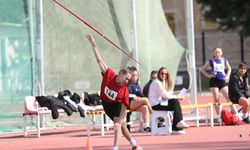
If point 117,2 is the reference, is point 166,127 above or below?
below

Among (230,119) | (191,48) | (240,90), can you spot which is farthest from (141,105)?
(191,48)

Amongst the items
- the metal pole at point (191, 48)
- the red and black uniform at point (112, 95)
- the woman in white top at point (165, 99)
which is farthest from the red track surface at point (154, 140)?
the metal pole at point (191, 48)

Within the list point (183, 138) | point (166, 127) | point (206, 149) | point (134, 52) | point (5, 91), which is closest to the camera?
point (206, 149)

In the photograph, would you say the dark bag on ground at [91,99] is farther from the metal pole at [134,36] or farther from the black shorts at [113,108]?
the black shorts at [113,108]

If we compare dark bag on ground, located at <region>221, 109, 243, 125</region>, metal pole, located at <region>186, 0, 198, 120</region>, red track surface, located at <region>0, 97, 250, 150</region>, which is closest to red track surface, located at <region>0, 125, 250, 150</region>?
red track surface, located at <region>0, 97, 250, 150</region>

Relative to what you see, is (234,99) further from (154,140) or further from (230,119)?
(154,140)

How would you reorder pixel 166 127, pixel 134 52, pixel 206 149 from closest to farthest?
pixel 206 149 < pixel 166 127 < pixel 134 52

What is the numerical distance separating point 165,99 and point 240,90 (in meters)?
3.29

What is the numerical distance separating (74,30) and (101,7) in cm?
122

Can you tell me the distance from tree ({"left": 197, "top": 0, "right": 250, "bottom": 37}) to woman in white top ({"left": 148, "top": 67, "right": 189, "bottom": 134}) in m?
10.4

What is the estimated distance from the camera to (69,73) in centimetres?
2170

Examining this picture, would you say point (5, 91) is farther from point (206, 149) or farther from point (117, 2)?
point (206, 149)

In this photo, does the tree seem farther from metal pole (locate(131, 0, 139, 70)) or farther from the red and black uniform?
metal pole (locate(131, 0, 139, 70))

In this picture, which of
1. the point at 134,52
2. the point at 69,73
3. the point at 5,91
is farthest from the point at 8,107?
the point at 134,52
